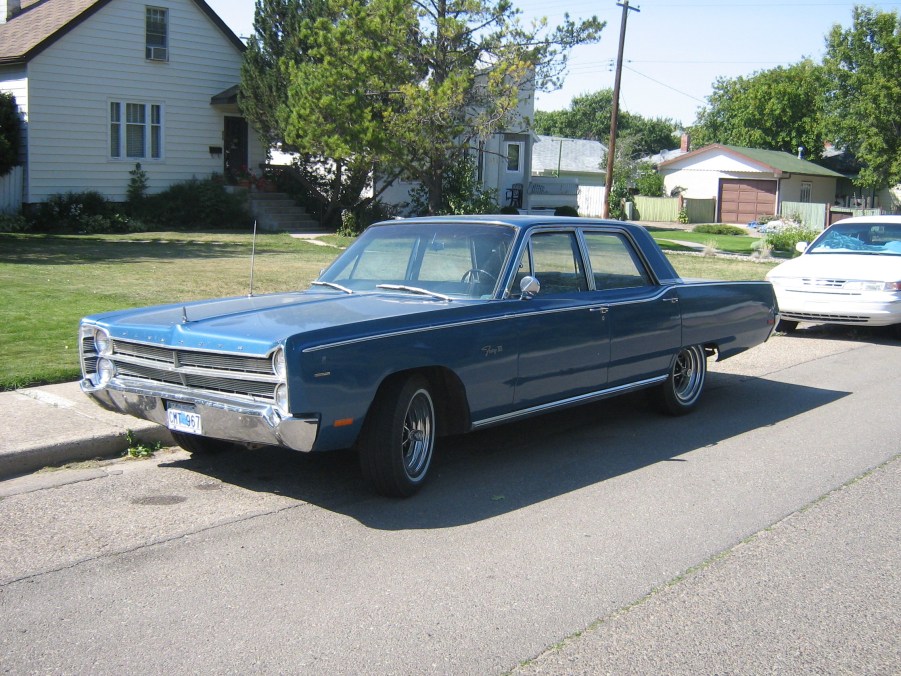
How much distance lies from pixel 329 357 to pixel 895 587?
3.04 meters

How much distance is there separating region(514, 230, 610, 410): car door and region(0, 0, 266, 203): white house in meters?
19.8

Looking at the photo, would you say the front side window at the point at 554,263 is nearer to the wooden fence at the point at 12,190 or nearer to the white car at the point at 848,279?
the white car at the point at 848,279

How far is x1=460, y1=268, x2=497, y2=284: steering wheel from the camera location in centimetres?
660

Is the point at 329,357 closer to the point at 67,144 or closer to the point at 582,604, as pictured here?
Result: the point at 582,604

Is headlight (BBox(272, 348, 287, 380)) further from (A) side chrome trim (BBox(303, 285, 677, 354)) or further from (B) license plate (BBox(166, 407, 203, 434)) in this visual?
(B) license plate (BBox(166, 407, 203, 434))

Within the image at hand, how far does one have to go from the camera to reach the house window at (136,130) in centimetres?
2550

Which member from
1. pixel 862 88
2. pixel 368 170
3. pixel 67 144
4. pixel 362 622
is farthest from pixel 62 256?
pixel 862 88

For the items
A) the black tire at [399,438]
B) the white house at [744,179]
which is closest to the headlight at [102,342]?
the black tire at [399,438]

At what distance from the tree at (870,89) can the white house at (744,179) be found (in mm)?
2973

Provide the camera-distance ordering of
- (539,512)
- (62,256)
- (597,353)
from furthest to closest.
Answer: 1. (62,256)
2. (597,353)
3. (539,512)

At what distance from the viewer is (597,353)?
7059 millimetres

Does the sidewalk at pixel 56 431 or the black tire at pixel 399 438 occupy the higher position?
the black tire at pixel 399 438

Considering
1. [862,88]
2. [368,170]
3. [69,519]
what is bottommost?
[69,519]

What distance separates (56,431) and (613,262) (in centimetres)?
431
